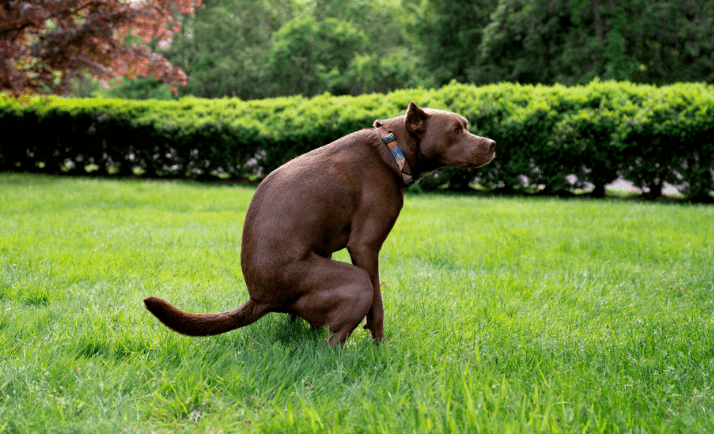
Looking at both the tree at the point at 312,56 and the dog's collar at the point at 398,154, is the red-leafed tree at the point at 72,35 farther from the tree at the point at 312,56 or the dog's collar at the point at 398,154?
the tree at the point at 312,56

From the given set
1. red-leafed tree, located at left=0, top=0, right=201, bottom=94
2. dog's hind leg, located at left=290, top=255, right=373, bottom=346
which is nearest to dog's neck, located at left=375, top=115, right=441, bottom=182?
dog's hind leg, located at left=290, top=255, right=373, bottom=346

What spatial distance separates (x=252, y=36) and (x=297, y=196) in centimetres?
4197

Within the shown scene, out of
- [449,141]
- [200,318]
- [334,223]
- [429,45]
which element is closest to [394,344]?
[334,223]

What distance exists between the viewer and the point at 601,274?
162 inches

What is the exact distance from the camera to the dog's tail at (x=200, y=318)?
2.15 metres

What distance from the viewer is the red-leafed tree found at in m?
8.34

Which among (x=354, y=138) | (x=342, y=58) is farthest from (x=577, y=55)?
(x=354, y=138)

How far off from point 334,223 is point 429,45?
3240 centimetres

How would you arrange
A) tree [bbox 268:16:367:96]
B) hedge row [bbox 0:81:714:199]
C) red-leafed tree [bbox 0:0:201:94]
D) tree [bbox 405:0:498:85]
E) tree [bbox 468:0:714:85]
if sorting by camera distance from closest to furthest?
red-leafed tree [bbox 0:0:201:94], hedge row [bbox 0:81:714:199], tree [bbox 468:0:714:85], tree [bbox 405:0:498:85], tree [bbox 268:16:367:96]

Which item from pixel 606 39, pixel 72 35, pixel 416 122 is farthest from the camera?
pixel 606 39

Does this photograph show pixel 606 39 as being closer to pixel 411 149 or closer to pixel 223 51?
pixel 411 149

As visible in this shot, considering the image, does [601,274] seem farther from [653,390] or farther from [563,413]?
[563,413]

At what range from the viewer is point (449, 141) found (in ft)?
8.55

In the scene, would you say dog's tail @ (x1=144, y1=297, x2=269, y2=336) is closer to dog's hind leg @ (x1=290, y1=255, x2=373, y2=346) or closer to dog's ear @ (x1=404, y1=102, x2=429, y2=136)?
dog's hind leg @ (x1=290, y1=255, x2=373, y2=346)
